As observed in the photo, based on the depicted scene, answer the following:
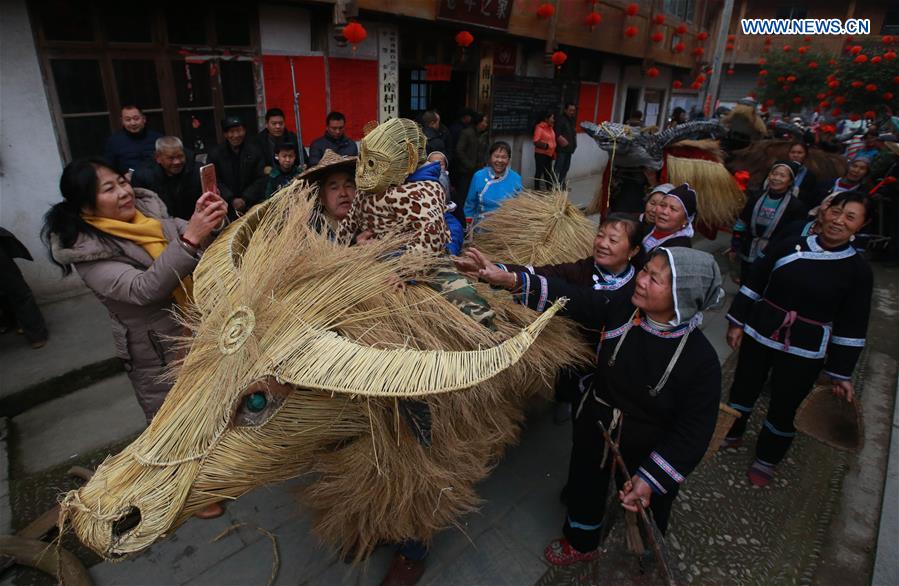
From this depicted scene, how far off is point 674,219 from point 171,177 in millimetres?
3274

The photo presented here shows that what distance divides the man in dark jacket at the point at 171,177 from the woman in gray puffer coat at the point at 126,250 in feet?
4.92

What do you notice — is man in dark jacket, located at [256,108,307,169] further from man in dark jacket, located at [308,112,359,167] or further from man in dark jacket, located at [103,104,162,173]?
man in dark jacket, located at [103,104,162,173]

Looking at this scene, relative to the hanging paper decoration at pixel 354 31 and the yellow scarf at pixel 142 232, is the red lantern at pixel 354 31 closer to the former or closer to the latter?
the hanging paper decoration at pixel 354 31

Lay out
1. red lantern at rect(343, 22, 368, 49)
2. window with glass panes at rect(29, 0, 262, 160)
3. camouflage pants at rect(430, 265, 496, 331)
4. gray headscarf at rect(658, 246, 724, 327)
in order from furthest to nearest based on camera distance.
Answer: red lantern at rect(343, 22, 368, 49), window with glass panes at rect(29, 0, 262, 160), camouflage pants at rect(430, 265, 496, 331), gray headscarf at rect(658, 246, 724, 327)

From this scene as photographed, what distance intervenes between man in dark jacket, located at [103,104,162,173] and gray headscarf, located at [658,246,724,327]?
12.2ft

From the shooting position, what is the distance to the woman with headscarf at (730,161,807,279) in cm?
384

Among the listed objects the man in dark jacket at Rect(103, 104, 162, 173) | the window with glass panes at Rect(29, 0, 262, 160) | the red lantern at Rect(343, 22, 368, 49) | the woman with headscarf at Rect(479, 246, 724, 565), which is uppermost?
the red lantern at Rect(343, 22, 368, 49)

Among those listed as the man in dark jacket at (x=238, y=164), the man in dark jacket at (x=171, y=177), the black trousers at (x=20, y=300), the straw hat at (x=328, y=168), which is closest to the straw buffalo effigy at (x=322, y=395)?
the straw hat at (x=328, y=168)

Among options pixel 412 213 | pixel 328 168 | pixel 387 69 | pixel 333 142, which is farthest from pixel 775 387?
pixel 387 69

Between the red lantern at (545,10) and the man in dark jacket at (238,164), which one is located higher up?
the red lantern at (545,10)

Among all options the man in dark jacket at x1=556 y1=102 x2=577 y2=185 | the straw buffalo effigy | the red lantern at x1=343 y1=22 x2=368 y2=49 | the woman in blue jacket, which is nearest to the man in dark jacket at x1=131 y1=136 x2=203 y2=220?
the straw buffalo effigy

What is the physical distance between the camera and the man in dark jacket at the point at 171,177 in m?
3.30

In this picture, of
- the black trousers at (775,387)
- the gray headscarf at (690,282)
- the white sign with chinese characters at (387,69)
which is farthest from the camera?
the white sign with chinese characters at (387,69)

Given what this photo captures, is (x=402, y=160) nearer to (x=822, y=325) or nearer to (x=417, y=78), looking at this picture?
(x=822, y=325)
